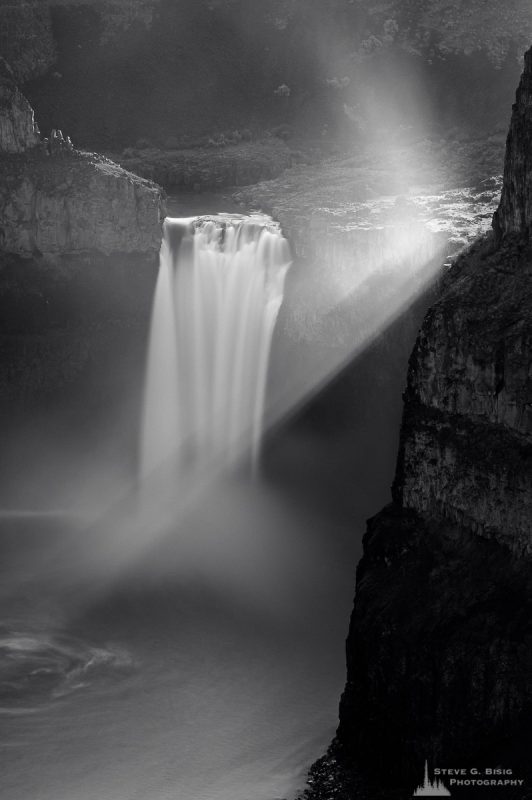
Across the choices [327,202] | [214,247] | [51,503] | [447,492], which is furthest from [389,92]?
[447,492]

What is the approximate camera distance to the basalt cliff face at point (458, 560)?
3050cm

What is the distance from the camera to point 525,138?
34.8m

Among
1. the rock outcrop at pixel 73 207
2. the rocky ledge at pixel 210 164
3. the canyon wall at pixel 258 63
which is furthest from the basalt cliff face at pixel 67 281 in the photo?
the canyon wall at pixel 258 63

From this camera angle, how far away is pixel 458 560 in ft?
107

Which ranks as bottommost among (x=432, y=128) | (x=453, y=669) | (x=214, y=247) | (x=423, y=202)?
(x=453, y=669)

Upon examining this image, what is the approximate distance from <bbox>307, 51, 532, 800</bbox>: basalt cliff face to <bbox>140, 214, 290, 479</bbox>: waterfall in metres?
22.1

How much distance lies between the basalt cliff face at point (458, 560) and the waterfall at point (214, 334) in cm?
2212

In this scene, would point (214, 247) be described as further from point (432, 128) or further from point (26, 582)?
point (432, 128)

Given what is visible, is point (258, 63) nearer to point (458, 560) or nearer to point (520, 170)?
point (520, 170)

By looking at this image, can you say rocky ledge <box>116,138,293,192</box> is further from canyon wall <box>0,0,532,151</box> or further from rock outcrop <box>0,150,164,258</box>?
rock outcrop <box>0,150,164,258</box>

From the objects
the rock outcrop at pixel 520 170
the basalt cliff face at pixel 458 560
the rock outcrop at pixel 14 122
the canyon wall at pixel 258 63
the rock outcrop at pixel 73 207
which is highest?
the canyon wall at pixel 258 63

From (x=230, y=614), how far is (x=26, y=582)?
309 inches

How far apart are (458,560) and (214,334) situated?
26.2 meters

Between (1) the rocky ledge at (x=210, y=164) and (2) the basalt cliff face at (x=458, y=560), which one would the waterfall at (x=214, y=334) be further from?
(2) the basalt cliff face at (x=458, y=560)
